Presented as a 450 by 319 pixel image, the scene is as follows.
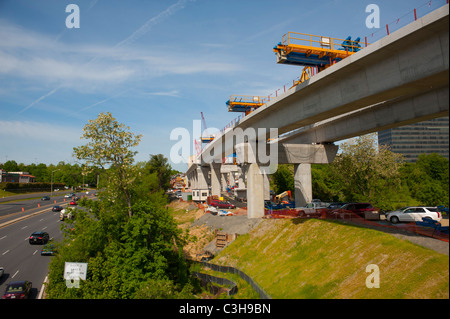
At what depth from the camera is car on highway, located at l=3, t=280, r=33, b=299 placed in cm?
2105

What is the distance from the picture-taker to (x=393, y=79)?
1479 cm

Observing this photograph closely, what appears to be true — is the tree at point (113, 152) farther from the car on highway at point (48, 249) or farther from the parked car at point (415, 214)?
the parked car at point (415, 214)

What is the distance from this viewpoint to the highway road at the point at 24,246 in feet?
87.1

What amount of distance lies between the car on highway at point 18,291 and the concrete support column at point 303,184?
27764 millimetres

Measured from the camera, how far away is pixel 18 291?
21516mm

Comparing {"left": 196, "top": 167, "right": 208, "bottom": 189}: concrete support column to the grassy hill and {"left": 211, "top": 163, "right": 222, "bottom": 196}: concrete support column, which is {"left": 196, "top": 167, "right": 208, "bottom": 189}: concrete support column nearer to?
{"left": 211, "top": 163, "right": 222, "bottom": 196}: concrete support column

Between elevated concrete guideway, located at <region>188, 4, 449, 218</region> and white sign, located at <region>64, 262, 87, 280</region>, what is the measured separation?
58.9ft

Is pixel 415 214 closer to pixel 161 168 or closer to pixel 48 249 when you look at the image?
pixel 48 249

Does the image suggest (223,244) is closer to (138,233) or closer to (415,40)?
(138,233)

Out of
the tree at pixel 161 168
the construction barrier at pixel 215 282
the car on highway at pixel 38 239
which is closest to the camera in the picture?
the construction barrier at pixel 215 282

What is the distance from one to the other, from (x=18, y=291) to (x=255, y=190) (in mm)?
22500

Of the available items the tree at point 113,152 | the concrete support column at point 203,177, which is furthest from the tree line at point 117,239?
the concrete support column at point 203,177
